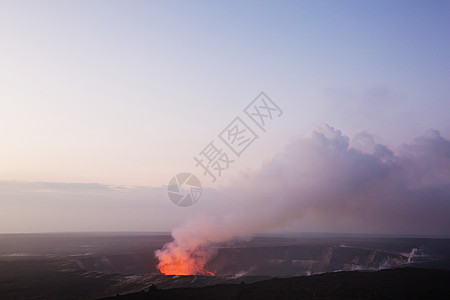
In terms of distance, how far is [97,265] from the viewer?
87.7 m

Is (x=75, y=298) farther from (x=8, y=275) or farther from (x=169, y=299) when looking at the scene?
(x=8, y=275)

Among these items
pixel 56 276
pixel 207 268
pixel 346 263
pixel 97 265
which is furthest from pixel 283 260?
pixel 56 276

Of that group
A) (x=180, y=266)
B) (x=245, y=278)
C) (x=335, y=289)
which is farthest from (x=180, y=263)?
(x=335, y=289)

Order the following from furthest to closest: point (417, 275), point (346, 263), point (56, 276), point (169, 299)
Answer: point (346, 263), point (56, 276), point (417, 275), point (169, 299)

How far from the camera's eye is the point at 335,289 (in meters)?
45.1

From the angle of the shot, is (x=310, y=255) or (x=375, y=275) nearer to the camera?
(x=375, y=275)

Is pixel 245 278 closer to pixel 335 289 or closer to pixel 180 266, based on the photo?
pixel 180 266

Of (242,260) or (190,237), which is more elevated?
(190,237)

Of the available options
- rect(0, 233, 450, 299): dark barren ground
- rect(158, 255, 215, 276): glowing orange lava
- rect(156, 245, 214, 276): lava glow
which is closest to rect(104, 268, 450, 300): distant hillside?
rect(0, 233, 450, 299): dark barren ground

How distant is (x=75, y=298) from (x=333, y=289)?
135 ft

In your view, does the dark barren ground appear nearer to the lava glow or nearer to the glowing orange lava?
the lava glow

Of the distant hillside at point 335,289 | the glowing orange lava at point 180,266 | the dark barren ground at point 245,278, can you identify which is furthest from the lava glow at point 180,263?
the distant hillside at point 335,289

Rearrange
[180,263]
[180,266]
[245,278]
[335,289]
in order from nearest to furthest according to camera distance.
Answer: [335,289], [245,278], [180,266], [180,263]

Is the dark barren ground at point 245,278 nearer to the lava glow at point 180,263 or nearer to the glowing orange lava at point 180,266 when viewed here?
the lava glow at point 180,263
